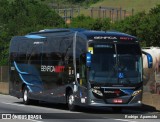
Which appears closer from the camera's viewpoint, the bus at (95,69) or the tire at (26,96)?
the bus at (95,69)

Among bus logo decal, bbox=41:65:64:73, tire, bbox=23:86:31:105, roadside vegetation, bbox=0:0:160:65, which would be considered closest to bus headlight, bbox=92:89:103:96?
bus logo decal, bbox=41:65:64:73

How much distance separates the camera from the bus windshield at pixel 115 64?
24.3 metres

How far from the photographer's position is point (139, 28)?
69.0 meters

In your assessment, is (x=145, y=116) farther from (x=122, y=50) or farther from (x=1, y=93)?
(x=1, y=93)

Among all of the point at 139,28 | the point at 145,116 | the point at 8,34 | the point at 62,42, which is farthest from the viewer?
the point at 8,34

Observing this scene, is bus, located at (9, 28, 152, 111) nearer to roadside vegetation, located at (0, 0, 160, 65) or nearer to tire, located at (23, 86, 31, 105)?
tire, located at (23, 86, 31, 105)

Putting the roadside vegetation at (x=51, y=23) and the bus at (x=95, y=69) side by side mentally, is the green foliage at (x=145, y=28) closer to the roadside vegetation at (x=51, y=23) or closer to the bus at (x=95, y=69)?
the roadside vegetation at (x=51, y=23)

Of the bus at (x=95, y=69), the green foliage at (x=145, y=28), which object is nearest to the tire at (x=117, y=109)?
the bus at (x=95, y=69)

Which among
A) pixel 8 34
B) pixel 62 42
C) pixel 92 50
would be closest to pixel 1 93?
pixel 62 42

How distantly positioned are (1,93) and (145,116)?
23092 millimetres

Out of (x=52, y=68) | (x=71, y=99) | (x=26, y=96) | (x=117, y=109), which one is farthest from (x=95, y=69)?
(x=26, y=96)

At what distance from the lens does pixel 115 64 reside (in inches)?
962

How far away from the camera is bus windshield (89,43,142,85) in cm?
2433

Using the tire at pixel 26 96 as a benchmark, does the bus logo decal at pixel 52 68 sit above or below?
above
